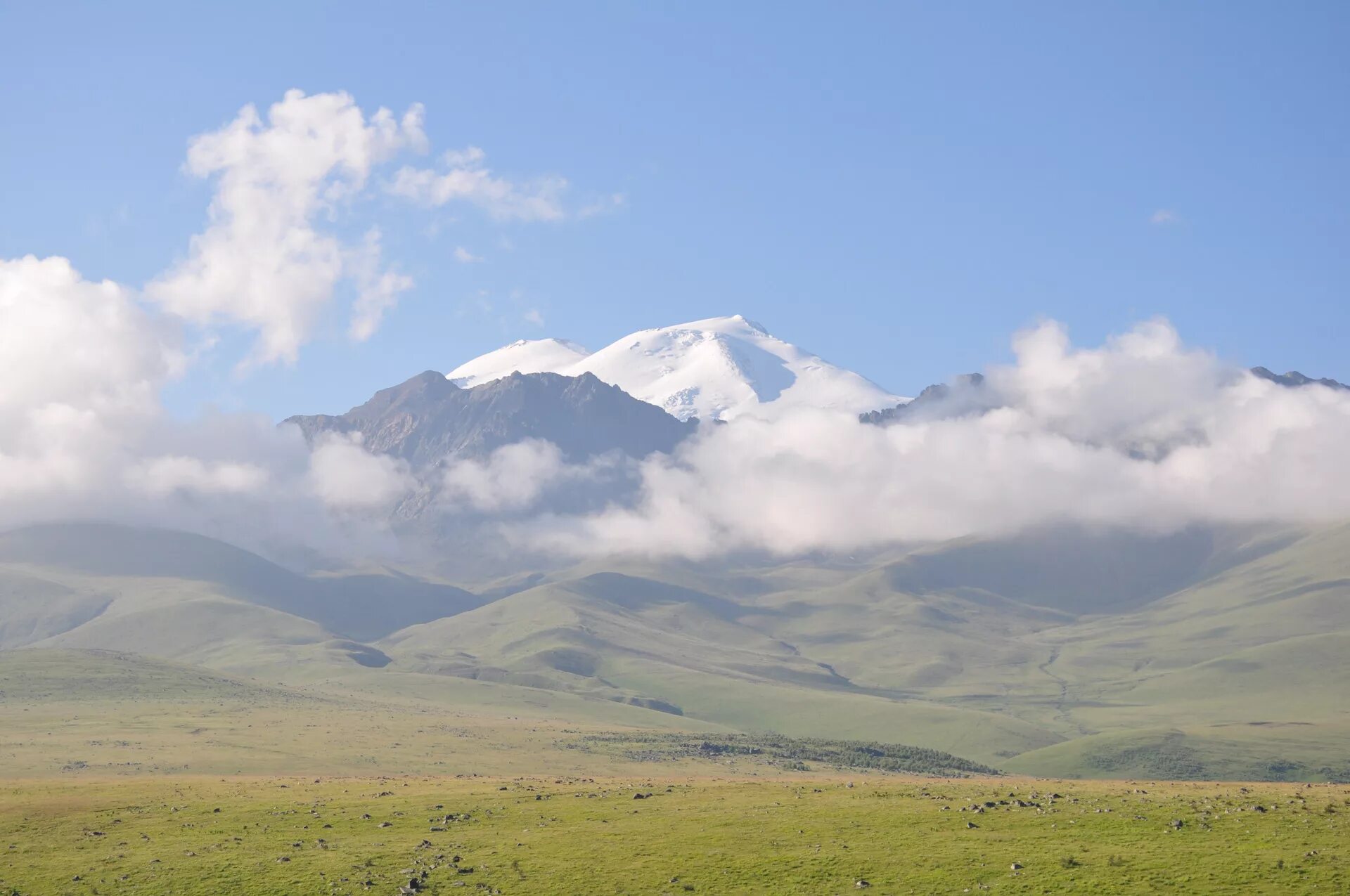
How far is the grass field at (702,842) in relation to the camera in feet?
208

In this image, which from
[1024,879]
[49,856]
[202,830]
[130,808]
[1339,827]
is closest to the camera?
[1024,879]

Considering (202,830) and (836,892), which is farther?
(202,830)

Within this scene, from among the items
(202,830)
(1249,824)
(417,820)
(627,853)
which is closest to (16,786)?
(202,830)

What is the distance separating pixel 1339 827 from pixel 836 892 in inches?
1006

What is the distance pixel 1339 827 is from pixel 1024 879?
17.4 m

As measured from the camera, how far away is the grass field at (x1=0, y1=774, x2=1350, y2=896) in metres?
→ 63.5

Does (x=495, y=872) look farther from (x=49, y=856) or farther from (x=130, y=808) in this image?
(x=130, y=808)

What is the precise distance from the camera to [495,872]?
Result: 6775 centimetres

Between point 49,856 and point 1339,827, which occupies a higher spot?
point 1339,827

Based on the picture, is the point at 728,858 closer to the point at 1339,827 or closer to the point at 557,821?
the point at 557,821

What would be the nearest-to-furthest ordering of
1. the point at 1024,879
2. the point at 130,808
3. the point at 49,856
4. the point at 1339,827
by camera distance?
the point at 1024,879, the point at 1339,827, the point at 49,856, the point at 130,808

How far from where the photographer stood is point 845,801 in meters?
82.2

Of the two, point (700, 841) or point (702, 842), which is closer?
point (702, 842)

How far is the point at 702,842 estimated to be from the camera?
7212 centimetres
